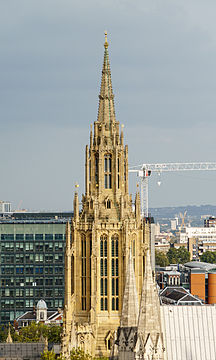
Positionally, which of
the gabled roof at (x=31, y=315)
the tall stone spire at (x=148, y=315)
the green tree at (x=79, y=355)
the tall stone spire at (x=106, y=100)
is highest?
the tall stone spire at (x=106, y=100)

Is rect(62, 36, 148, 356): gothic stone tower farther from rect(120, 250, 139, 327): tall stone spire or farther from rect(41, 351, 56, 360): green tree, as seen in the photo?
rect(120, 250, 139, 327): tall stone spire

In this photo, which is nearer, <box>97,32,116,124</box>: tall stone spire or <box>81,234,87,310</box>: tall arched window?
<box>81,234,87,310</box>: tall arched window

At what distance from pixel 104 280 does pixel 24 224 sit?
83810 millimetres

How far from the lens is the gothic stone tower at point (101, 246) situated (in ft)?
315

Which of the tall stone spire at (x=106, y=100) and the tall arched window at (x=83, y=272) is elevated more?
the tall stone spire at (x=106, y=100)

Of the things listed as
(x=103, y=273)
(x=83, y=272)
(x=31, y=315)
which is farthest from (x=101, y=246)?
(x=31, y=315)

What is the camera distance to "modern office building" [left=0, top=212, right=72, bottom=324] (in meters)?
176

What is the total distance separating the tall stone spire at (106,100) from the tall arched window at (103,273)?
1412 centimetres

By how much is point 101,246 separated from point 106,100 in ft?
57.0

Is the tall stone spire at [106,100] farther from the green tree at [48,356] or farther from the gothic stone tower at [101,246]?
the green tree at [48,356]

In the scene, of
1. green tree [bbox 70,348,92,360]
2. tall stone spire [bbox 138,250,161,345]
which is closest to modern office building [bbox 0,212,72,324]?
green tree [bbox 70,348,92,360]

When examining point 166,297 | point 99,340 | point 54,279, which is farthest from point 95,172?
point 166,297

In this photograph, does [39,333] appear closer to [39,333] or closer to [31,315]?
[39,333]

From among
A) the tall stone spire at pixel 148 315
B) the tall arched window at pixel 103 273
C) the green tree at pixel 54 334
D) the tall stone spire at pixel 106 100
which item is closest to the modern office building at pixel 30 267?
the green tree at pixel 54 334
